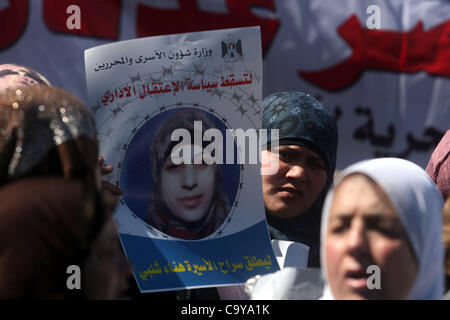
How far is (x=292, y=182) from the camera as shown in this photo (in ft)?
7.77

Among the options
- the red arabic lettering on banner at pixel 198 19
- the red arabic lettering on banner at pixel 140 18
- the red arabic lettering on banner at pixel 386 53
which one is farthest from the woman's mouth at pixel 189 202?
the red arabic lettering on banner at pixel 386 53

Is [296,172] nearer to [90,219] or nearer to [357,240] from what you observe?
[357,240]

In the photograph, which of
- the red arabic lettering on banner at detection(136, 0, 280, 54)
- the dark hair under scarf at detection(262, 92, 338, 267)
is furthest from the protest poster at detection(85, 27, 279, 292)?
the red arabic lettering on banner at detection(136, 0, 280, 54)

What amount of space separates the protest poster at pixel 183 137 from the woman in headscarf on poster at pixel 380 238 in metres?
0.41

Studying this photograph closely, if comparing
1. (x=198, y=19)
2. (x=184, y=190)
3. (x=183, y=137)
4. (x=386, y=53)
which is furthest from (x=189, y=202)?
(x=386, y=53)

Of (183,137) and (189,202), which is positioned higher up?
(183,137)

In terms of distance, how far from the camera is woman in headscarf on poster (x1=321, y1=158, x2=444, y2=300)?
1.59 m

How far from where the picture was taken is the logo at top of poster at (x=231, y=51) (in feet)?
6.72

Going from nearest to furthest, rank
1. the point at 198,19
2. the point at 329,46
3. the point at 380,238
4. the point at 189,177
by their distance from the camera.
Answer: the point at 380,238 < the point at 189,177 < the point at 198,19 < the point at 329,46

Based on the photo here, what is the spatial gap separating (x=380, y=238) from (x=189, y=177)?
609mm

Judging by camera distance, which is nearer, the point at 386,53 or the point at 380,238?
the point at 380,238

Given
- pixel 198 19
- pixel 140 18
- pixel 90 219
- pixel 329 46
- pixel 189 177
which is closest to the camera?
pixel 90 219

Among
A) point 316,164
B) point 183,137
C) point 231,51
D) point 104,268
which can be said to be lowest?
point 104,268
